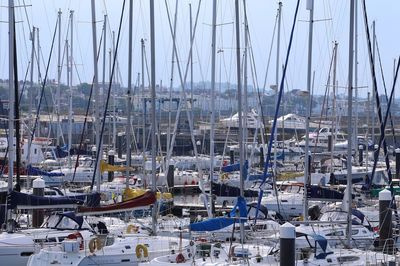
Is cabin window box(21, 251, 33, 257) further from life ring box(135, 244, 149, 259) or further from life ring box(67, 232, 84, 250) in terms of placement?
life ring box(135, 244, 149, 259)

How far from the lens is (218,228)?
93.5 ft

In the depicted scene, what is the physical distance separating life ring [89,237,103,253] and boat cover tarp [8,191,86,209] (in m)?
3.25

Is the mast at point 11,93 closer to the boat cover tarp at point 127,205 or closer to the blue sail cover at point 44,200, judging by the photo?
the blue sail cover at point 44,200

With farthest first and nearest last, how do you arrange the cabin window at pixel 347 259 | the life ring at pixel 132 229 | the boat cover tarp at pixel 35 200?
1. the life ring at pixel 132 229
2. the boat cover tarp at pixel 35 200
3. the cabin window at pixel 347 259

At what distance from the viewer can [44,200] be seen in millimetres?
29875

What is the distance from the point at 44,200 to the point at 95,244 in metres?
3.72

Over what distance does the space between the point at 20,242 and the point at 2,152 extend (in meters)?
36.1

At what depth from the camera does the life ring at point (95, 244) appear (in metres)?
26.7

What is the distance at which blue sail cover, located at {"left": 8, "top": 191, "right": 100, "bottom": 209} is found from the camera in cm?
2867

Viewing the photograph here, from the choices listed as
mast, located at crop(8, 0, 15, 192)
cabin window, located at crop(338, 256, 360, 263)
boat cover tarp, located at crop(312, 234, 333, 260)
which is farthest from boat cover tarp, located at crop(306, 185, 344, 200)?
mast, located at crop(8, 0, 15, 192)

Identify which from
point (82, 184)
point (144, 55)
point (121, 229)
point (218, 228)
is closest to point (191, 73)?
point (144, 55)

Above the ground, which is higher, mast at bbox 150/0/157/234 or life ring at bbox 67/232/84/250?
mast at bbox 150/0/157/234

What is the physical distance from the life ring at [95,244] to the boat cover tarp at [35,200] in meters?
3.25

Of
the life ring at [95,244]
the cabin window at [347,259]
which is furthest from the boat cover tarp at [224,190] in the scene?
the cabin window at [347,259]
